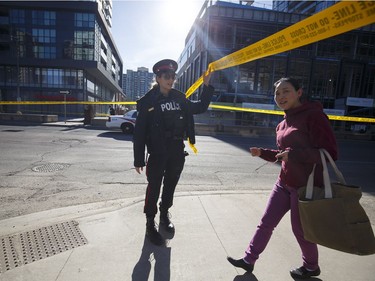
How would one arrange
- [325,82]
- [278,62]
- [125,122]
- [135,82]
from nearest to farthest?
[125,122] < [278,62] < [325,82] < [135,82]

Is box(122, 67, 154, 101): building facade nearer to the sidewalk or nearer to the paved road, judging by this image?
the paved road

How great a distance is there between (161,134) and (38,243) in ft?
5.95

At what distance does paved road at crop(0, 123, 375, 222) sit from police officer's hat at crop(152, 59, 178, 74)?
2653mm

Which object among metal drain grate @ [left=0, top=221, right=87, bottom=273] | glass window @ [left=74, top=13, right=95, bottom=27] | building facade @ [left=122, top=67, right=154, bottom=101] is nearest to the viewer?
metal drain grate @ [left=0, top=221, right=87, bottom=273]

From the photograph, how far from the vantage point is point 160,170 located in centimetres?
326

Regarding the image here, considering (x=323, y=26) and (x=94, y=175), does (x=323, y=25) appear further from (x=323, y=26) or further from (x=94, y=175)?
(x=94, y=175)

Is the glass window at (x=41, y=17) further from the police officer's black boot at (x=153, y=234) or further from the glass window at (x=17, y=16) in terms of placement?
the police officer's black boot at (x=153, y=234)

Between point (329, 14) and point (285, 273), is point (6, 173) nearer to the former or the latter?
point (285, 273)

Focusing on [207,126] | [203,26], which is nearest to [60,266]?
[207,126]

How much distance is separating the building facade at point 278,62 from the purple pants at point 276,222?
34671 millimetres

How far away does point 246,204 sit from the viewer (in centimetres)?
446

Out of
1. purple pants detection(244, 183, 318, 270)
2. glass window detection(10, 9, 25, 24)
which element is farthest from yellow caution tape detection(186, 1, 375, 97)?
glass window detection(10, 9, 25, 24)

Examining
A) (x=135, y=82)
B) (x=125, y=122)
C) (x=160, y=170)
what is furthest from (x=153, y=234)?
(x=135, y=82)

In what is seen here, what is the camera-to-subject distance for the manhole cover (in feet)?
22.0
